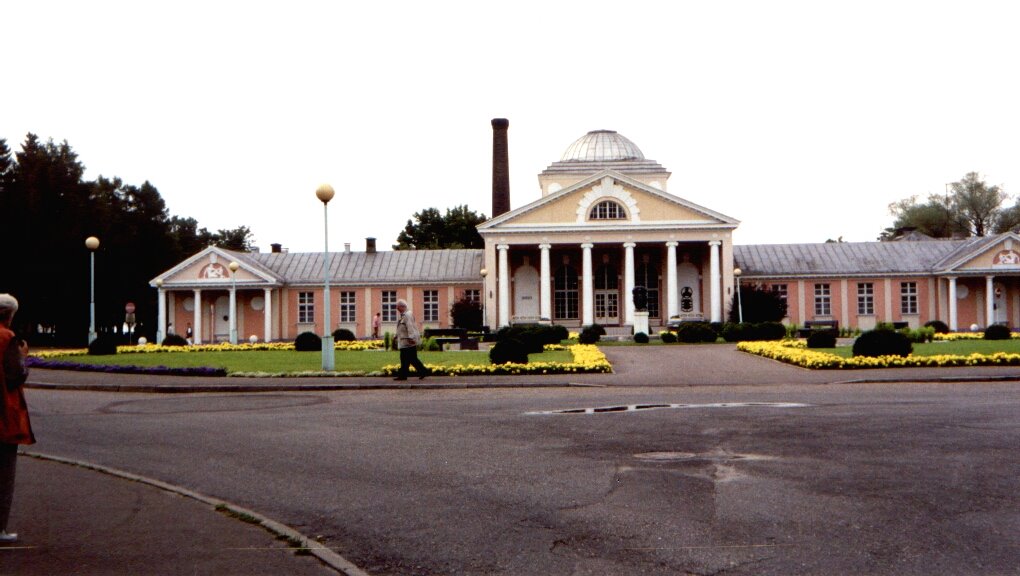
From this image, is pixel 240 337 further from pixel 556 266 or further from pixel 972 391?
pixel 972 391

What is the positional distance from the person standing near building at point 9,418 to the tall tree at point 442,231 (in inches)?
3014

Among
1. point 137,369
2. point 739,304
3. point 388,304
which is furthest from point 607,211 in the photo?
point 137,369

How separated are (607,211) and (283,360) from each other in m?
28.4

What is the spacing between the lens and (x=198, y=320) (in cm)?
5688

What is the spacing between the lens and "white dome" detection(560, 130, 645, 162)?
64750 mm

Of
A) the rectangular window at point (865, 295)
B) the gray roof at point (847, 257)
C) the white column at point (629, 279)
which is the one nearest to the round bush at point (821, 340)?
the white column at point (629, 279)

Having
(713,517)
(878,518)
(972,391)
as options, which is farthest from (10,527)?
(972,391)

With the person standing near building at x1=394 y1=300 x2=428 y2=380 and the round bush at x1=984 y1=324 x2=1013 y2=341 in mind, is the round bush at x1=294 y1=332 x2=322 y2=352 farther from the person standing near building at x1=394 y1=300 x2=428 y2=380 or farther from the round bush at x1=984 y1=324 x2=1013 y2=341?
the round bush at x1=984 y1=324 x2=1013 y2=341

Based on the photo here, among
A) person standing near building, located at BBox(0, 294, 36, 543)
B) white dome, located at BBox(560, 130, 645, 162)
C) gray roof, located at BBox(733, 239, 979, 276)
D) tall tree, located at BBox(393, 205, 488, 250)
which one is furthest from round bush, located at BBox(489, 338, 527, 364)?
tall tree, located at BBox(393, 205, 488, 250)

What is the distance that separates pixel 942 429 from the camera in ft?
35.1

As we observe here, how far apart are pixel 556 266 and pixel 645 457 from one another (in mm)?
48480

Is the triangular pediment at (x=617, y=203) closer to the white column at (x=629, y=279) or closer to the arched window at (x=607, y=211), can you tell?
the arched window at (x=607, y=211)

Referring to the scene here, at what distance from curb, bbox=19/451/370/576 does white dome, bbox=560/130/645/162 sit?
5663 centimetres

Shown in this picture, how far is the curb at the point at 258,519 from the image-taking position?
5861 millimetres
